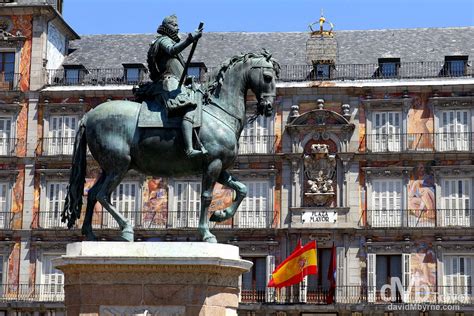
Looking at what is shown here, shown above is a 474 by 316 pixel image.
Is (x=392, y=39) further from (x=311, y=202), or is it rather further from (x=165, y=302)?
(x=165, y=302)

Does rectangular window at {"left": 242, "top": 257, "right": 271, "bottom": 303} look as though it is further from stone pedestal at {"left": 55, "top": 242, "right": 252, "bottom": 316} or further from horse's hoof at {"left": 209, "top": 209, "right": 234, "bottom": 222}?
stone pedestal at {"left": 55, "top": 242, "right": 252, "bottom": 316}

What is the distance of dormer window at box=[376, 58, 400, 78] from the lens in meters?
44.6

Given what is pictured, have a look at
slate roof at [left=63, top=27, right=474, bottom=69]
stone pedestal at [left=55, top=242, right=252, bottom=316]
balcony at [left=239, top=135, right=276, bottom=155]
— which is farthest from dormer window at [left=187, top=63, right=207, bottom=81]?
stone pedestal at [left=55, top=242, right=252, bottom=316]

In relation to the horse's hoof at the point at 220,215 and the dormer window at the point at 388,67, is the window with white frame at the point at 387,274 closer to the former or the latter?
the dormer window at the point at 388,67

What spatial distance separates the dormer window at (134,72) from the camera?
46406mm

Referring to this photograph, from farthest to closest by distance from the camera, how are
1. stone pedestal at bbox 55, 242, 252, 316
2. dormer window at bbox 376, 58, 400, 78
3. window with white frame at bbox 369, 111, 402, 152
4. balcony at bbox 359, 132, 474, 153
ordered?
dormer window at bbox 376, 58, 400, 78 < window with white frame at bbox 369, 111, 402, 152 < balcony at bbox 359, 132, 474, 153 < stone pedestal at bbox 55, 242, 252, 316

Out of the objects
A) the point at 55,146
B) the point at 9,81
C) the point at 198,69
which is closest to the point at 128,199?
the point at 55,146

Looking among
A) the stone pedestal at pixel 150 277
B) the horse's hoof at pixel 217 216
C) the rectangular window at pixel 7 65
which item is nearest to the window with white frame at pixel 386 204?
the rectangular window at pixel 7 65

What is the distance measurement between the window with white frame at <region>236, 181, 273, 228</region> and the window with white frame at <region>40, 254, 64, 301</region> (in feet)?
28.2

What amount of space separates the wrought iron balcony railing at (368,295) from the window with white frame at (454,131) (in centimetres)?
627

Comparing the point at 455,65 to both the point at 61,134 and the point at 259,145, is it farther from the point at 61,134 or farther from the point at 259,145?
the point at 61,134

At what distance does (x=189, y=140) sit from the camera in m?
11.6

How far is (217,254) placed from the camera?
11305mm

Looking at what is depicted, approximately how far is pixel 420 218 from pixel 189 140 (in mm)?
32234
